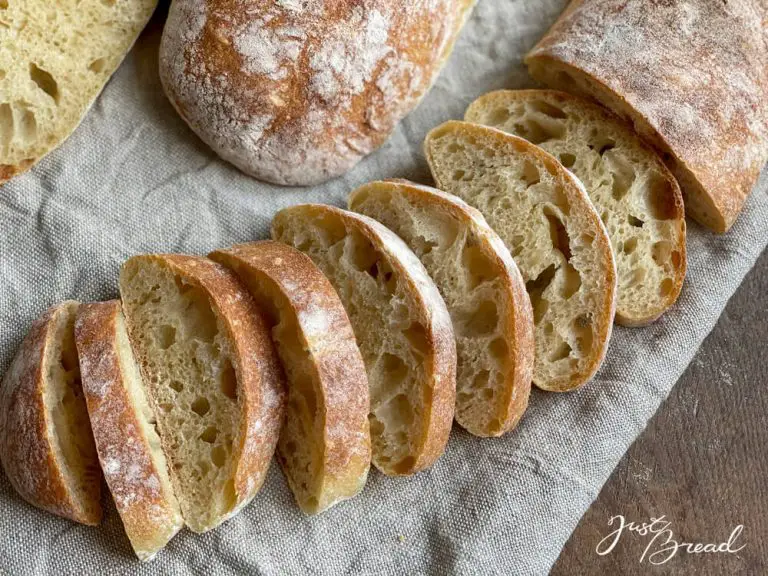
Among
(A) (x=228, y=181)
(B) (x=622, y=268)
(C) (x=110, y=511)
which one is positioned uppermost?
(B) (x=622, y=268)

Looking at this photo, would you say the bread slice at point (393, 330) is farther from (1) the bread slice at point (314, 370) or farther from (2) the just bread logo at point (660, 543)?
(2) the just bread logo at point (660, 543)

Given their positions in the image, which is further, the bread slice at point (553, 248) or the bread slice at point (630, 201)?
the bread slice at point (630, 201)

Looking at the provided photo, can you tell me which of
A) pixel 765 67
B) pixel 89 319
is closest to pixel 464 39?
pixel 765 67

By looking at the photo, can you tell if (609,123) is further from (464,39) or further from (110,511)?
(110,511)

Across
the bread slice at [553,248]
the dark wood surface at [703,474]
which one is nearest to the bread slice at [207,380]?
the bread slice at [553,248]

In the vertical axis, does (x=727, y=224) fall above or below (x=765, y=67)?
below

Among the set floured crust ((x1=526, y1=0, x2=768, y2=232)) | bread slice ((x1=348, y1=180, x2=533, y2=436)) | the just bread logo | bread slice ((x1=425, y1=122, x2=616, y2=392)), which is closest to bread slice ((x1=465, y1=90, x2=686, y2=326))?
floured crust ((x1=526, y1=0, x2=768, y2=232))
